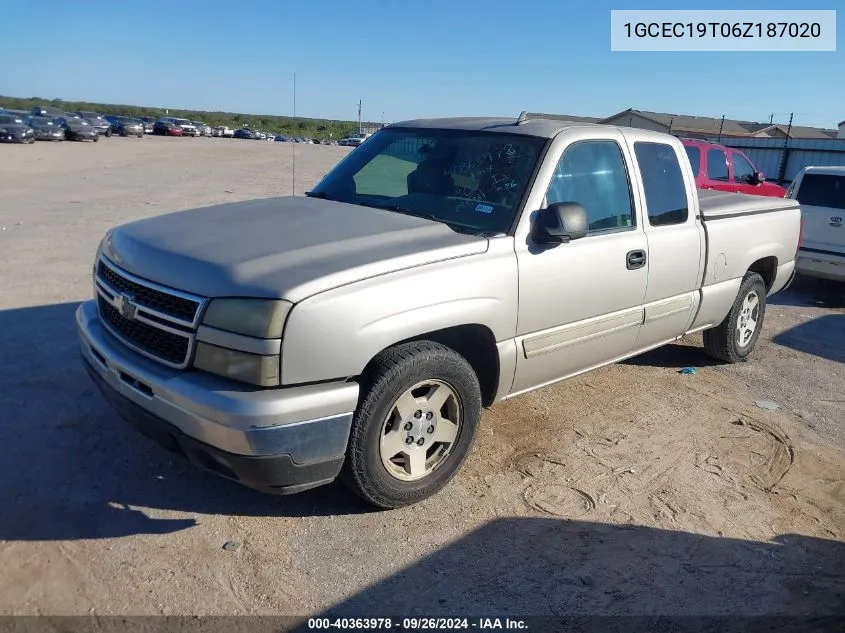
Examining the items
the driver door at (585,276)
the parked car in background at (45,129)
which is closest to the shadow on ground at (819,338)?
the driver door at (585,276)

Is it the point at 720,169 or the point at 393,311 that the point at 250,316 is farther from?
the point at 720,169

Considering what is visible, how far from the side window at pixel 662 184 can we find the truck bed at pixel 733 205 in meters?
0.32

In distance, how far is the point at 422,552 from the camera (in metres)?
3.24

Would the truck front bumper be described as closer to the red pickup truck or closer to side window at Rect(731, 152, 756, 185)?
the red pickup truck

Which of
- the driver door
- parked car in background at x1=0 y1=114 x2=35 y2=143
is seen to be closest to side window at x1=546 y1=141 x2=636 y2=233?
the driver door

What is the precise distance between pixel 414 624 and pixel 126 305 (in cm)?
192

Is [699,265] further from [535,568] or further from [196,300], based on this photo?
[196,300]

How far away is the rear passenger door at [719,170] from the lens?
11375 millimetres

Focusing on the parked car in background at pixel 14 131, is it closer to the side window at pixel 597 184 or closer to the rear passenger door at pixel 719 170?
the rear passenger door at pixel 719 170

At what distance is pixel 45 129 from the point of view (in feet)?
129

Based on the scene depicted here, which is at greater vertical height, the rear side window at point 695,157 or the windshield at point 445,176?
the rear side window at point 695,157

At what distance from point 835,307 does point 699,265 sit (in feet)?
15.6

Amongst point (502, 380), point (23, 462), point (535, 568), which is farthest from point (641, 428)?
point (23, 462)

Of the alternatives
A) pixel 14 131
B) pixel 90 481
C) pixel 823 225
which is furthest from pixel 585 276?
pixel 14 131
